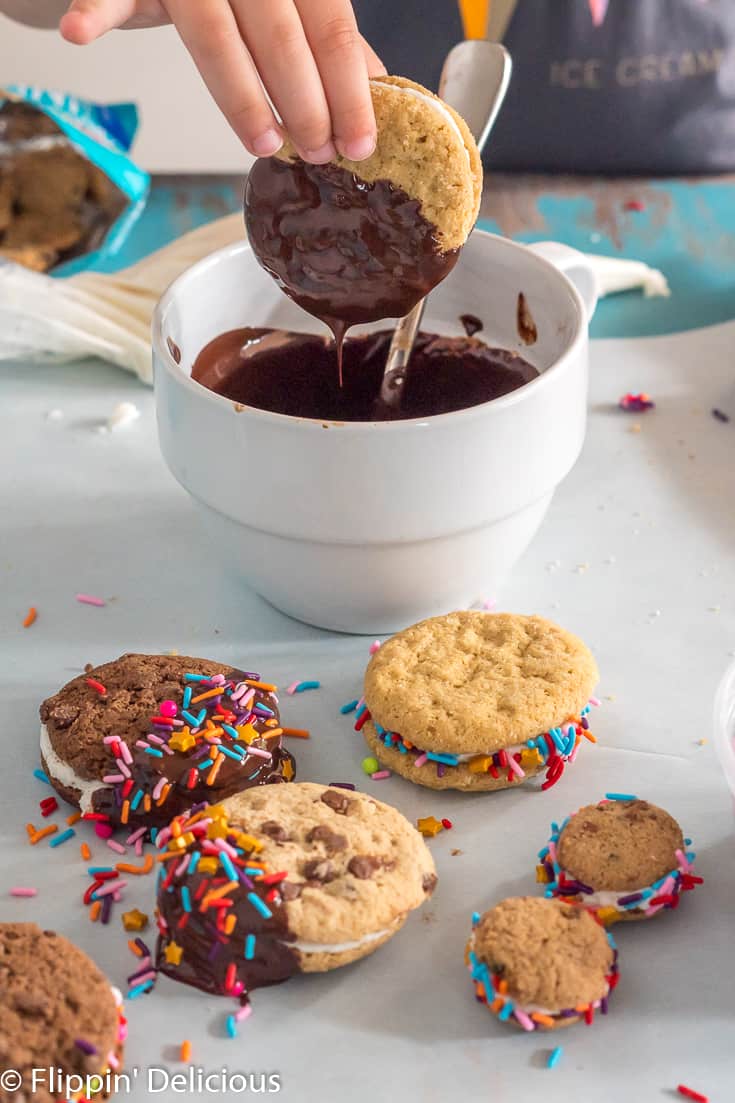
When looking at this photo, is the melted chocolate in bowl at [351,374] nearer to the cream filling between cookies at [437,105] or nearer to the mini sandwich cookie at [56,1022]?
the cream filling between cookies at [437,105]

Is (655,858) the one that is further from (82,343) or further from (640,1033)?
(82,343)

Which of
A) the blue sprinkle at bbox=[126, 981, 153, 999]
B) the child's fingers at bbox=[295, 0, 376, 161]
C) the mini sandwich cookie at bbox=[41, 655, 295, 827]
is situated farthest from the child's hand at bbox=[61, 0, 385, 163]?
the blue sprinkle at bbox=[126, 981, 153, 999]

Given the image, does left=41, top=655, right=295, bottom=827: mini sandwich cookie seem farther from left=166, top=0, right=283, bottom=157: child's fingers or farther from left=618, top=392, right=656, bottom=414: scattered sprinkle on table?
left=618, top=392, right=656, bottom=414: scattered sprinkle on table

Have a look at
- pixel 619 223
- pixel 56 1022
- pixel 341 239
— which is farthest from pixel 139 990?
pixel 619 223

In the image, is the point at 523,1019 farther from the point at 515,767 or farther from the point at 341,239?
the point at 341,239

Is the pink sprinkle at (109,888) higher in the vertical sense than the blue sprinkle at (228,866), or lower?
lower

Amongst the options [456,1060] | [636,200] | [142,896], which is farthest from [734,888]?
[636,200]

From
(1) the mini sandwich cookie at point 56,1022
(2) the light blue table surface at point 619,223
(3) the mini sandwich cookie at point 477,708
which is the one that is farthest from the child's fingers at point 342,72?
(2) the light blue table surface at point 619,223

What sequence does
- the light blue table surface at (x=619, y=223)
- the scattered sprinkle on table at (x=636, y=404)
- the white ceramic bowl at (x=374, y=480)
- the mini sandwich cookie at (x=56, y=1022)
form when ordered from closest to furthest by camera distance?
the mini sandwich cookie at (x=56, y=1022) → the white ceramic bowl at (x=374, y=480) → the scattered sprinkle on table at (x=636, y=404) → the light blue table surface at (x=619, y=223)
